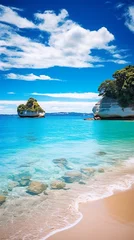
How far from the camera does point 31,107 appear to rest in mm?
103562

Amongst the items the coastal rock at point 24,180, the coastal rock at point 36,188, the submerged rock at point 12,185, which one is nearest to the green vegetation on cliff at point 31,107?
the coastal rock at point 24,180

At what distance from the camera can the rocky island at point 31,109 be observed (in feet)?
339

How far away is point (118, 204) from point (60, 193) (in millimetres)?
1653

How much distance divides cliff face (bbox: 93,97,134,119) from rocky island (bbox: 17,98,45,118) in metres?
46.1

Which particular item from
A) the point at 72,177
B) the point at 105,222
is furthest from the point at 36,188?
the point at 105,222

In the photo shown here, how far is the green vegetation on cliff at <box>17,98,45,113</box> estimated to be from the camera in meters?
103

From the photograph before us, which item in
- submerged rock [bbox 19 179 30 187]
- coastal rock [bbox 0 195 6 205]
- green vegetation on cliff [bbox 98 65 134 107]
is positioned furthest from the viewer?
green vegetation on cliff [bbox 98 65 134 107]

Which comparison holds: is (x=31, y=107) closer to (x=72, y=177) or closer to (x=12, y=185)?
(x=72, y=177)

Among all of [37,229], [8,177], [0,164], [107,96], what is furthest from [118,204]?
[107,96]

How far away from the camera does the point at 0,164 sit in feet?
30.4

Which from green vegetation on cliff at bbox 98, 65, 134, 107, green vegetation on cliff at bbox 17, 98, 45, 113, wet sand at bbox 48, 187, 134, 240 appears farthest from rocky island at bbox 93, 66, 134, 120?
wet sand at bbox 48, 187, 134, 240

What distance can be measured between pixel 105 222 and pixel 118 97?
184 feet

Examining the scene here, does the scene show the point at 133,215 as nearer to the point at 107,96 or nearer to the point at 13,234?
the point at 13,234

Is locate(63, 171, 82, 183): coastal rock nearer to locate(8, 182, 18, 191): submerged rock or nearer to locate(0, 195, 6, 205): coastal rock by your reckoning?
locate(8, 182, 18, 191): submerged rock
